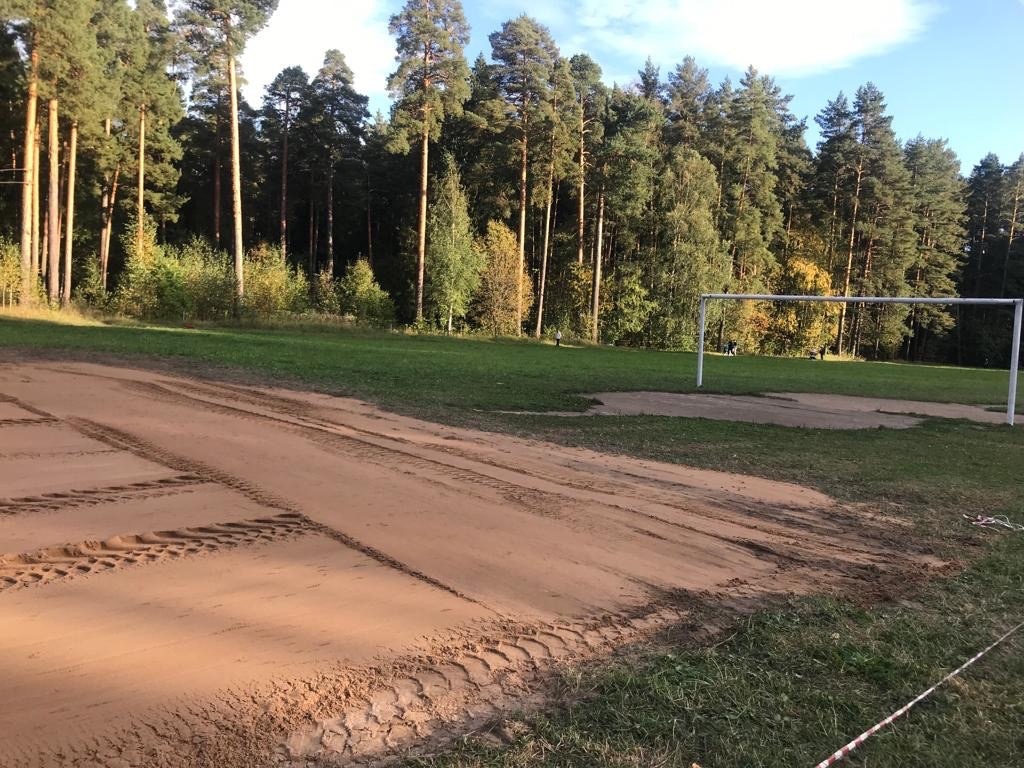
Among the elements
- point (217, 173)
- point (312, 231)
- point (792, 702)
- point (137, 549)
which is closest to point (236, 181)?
point (217, 173)

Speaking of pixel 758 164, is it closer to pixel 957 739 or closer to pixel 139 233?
pixel 139 233

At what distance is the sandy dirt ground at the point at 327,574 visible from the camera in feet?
9.68

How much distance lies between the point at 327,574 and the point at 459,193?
43598 mm

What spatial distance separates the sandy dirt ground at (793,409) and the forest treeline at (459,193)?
26588 mm

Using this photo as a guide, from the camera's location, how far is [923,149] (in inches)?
2603

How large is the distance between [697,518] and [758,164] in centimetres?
5706

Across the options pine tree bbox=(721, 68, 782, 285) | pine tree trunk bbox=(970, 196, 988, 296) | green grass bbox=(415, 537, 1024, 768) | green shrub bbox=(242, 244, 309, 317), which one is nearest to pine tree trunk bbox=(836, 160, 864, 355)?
pine tree bbox=(721, 68, 782, 285)

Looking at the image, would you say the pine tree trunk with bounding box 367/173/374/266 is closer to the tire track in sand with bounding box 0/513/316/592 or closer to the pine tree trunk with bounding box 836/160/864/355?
the pine tree trunk with bounding box 836/160/864/355

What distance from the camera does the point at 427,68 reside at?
4034cm

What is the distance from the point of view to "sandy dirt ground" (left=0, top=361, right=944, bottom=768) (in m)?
2.95

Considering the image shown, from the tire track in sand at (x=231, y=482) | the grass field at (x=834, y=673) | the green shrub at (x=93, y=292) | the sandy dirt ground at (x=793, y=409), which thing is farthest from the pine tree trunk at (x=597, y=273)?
the tire track in sand at (x=231, y=482)

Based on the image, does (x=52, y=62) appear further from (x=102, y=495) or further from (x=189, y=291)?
(x=102, y=495)

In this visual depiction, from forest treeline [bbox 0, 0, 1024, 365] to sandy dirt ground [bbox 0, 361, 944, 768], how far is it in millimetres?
29236

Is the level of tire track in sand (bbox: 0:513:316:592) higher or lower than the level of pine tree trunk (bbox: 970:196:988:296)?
lower
